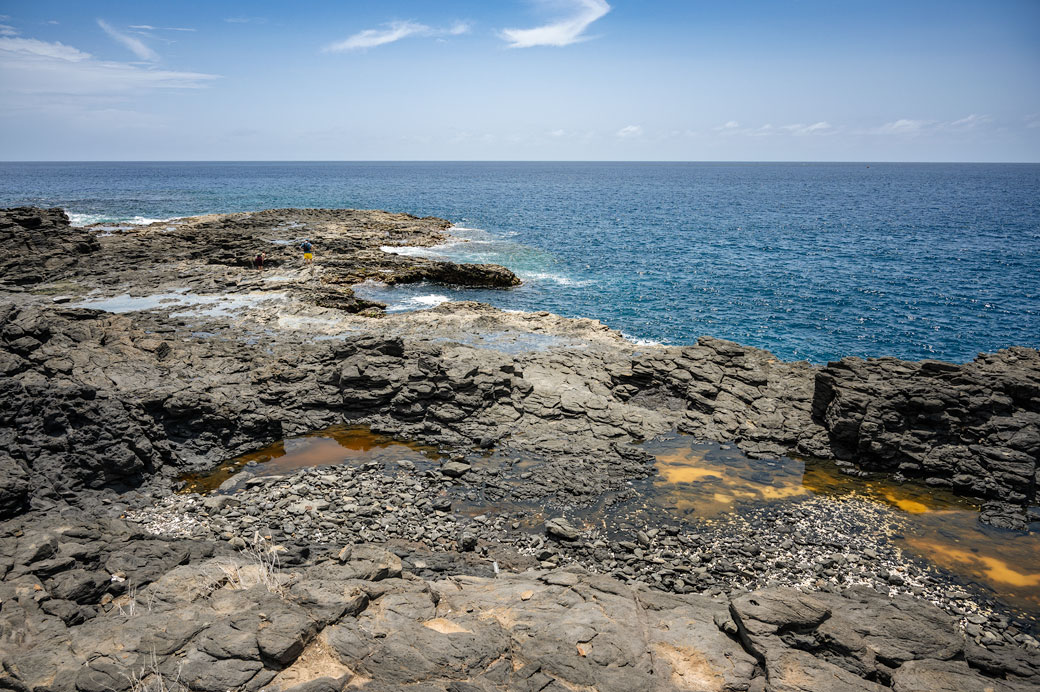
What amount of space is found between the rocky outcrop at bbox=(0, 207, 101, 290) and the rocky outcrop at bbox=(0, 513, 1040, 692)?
4035cm

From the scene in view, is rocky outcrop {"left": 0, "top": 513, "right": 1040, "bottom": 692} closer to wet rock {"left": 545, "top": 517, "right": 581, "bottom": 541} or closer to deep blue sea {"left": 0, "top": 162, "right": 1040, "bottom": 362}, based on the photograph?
wet rock {"left": 545, "top": 517, "right": 581, "bottom": 541}

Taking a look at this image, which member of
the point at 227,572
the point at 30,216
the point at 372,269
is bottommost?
the point at 227,572

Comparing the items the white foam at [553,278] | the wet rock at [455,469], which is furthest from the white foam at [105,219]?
the wet rock at [455,469]

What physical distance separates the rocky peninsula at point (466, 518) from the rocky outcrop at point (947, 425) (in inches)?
3.4

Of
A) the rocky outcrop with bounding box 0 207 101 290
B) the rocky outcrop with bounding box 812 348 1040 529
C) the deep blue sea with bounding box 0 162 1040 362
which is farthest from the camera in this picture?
the rocky outcrop with bounding box 0 207 101 290

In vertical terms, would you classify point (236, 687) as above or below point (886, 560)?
above

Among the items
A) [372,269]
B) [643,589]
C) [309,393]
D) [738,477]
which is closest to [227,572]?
[643,589]

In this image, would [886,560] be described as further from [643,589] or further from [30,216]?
[30,216]

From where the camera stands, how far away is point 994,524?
1723 centimetres

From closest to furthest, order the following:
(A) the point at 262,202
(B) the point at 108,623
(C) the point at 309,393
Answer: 1. (B) the point at 108,623
2. (C) the point at 309,393
3. (A) the point at 262,202

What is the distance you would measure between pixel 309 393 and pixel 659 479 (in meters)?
14.7

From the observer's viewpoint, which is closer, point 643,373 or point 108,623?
point 108,623

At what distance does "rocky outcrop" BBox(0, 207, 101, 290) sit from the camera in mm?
42438

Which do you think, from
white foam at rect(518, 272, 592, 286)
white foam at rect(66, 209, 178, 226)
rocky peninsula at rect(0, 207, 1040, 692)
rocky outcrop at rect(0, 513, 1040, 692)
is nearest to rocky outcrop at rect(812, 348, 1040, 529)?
rocky peninsula at rect(0, 207, 1040, 692)
